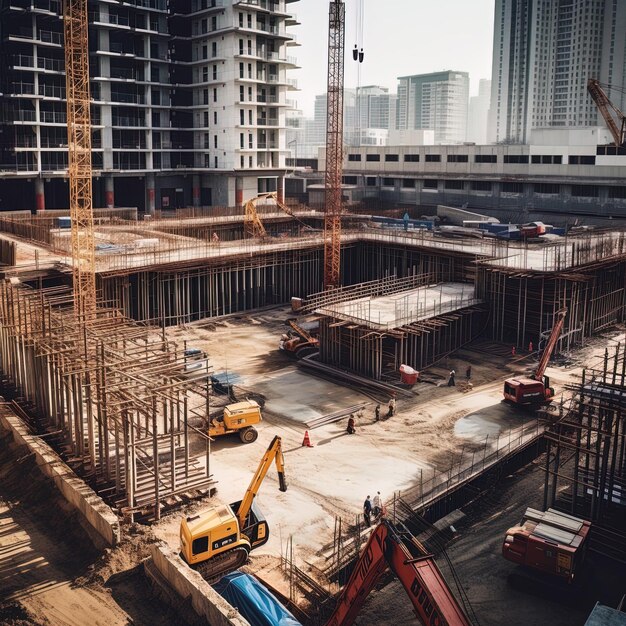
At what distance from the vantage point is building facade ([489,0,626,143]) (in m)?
152

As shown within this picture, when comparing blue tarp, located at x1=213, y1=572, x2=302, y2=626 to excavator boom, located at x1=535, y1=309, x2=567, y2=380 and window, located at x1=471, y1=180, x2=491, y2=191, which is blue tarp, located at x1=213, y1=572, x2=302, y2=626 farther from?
window, located at x1=471, y1=180, x2=491, y2=191

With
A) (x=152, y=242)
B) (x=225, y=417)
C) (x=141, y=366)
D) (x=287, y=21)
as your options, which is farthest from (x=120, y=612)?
(x=287, y=21)

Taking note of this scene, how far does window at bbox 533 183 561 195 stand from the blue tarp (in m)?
69.8

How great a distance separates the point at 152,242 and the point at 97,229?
973 centimetres

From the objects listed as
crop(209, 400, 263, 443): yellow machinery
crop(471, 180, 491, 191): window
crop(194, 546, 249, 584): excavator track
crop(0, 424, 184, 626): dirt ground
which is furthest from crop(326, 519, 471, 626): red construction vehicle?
crop(471, 180, 491, 191): window

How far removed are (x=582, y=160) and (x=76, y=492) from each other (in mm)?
70217

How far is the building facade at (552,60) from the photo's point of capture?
152 meters

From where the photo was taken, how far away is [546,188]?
8012cm

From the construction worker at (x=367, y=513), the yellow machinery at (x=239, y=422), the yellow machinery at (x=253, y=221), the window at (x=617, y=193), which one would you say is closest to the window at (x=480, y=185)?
the window at (x=617, y=193)

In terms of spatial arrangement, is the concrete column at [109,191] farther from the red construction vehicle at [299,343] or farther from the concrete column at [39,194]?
the red construction vehicle at [299,343]

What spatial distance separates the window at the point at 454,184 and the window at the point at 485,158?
3206 mm

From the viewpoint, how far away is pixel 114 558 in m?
20.4

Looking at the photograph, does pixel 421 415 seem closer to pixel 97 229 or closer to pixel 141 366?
pixel 141 366

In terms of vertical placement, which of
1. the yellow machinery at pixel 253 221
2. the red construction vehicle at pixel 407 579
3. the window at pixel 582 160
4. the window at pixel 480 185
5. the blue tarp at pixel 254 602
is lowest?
the blue tarp at pixel 254 602
